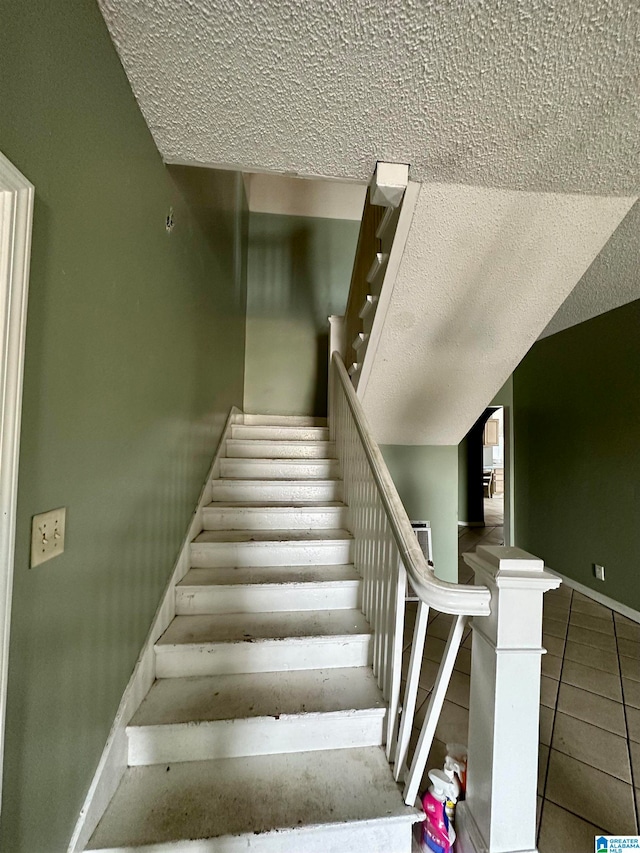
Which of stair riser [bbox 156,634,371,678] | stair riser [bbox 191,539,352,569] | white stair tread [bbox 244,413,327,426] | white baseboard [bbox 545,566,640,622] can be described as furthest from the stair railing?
white stair tread [bbox 244,413,327,426]

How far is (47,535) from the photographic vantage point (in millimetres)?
759

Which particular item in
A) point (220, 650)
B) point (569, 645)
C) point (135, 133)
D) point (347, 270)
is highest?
point (347, 270)

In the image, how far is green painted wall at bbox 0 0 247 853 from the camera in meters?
0.70

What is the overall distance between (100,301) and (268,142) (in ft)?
2.75

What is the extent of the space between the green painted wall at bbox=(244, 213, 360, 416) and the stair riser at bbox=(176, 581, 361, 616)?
2.24 m

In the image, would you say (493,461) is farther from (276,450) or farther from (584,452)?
(276,450)

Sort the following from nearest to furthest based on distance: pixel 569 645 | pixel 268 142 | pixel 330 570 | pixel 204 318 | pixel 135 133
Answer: pixel 135 133 → pixel 268 142 → pixel 330 570 → pixel 204 318 → pixel 569 645

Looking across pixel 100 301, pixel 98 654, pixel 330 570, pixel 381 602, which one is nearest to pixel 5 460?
pixel 100 301

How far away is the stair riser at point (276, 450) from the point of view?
2.57m

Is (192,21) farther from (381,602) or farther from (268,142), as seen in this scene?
(381,602)

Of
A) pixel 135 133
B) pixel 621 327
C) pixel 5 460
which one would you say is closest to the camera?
pixel 5 460

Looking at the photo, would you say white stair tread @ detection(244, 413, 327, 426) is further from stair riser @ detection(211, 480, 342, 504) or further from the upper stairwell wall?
stair riser @ detection(211, 480, 342, 504)

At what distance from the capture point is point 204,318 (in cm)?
199

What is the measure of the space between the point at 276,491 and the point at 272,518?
0.80ft
